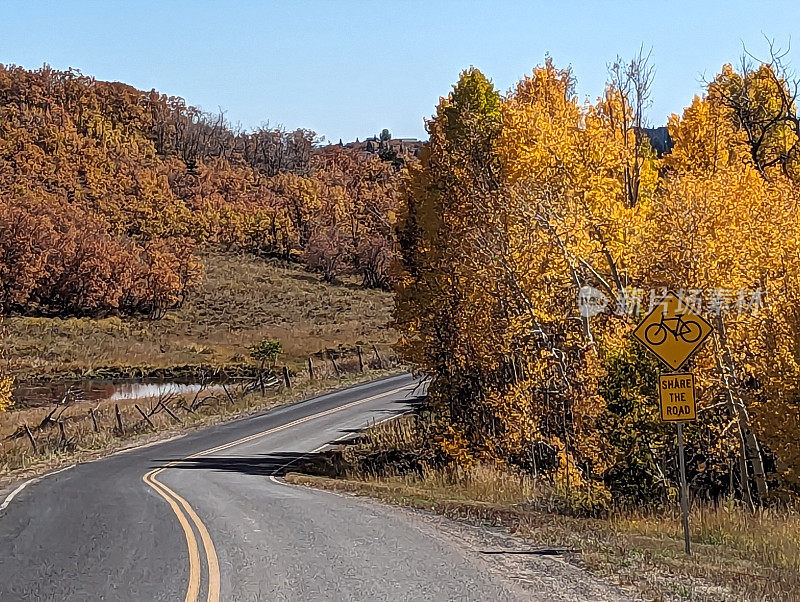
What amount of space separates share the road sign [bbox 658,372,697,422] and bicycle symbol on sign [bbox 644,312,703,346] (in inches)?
19.2

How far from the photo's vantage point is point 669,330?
11.1 metres

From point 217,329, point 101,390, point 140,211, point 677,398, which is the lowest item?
point 101,390

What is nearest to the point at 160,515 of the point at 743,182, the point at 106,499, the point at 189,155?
the point at 106,499

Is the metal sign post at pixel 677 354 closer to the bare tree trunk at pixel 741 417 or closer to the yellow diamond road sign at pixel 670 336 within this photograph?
the yellow diamond road sign at pixel 670 336

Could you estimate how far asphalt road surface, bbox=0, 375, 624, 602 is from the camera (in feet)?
29.0

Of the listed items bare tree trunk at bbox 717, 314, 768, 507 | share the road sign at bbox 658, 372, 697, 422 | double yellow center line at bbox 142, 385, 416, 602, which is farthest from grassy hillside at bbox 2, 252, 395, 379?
share the road sign at bbox 658, 372, 697, 422

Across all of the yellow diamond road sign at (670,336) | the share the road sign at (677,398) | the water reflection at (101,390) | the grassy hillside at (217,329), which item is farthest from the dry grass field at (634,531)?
the grassy hillside at (217,329)

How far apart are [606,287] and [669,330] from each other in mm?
6455

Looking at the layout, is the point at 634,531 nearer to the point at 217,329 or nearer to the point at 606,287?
the point at 606,287

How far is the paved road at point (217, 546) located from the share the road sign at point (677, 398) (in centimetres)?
294

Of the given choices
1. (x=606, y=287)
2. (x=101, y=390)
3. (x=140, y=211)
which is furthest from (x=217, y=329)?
(x=606, y=287)

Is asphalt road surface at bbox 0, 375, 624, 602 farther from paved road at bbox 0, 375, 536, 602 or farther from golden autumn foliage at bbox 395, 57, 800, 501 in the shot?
golden autumn foliage at bbox 395, 57, 800, 501

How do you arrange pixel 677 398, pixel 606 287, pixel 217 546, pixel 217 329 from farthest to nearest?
pixel 217 329 < pixel 606 287 < pixel 217 546 < pixel 677 398

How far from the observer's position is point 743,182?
16562 mm
